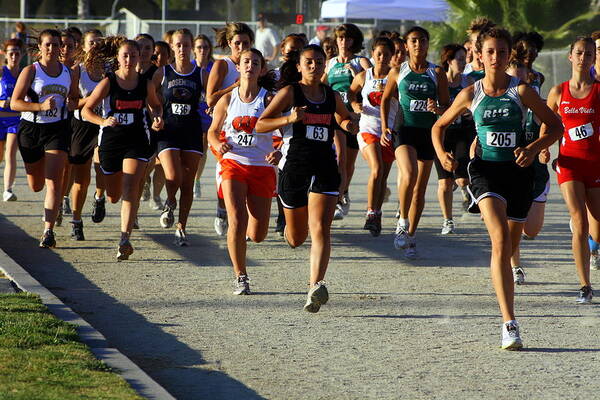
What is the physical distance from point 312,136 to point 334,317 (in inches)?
51.7

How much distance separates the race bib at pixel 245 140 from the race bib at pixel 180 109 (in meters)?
2.54

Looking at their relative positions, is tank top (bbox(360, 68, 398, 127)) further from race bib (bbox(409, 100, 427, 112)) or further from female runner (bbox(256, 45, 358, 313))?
female runner (bbox(256, 45, 358, 313))

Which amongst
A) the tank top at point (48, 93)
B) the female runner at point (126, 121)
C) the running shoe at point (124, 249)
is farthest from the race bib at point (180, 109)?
the running shoe at point (124, 249)

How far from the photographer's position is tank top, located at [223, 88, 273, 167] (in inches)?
334

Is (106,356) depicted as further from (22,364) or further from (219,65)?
(219,65)

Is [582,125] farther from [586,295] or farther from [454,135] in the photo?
[454,135]

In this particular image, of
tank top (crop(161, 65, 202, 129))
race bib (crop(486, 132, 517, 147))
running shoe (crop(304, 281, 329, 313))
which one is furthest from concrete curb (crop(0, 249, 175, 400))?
race bib (crop(486, 132, 517, 147))

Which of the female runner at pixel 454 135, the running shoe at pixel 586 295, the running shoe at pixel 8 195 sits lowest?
the running shoe at pixel 8 195

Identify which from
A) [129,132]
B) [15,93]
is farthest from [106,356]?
[15,93]

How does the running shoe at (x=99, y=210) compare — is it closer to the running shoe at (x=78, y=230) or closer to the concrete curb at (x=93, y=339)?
the running shoe at (x=78, y=230)

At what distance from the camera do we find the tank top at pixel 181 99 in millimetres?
10922

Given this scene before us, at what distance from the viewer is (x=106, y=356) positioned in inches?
239

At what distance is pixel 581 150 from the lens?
8.51 metres

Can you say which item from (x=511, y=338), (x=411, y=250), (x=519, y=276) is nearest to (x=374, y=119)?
(x=411, y=250)
